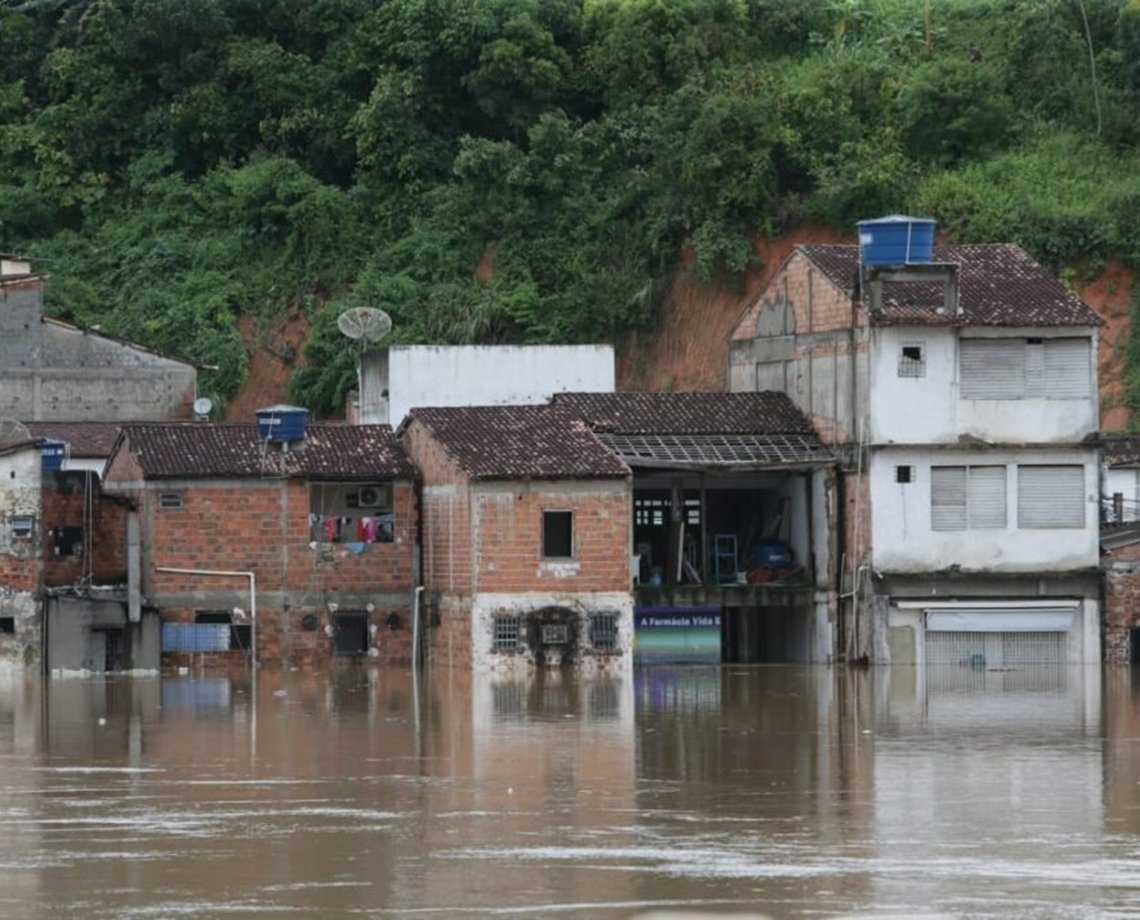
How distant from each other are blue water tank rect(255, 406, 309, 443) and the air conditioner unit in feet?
5.44

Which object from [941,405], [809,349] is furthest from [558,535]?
[941,405]

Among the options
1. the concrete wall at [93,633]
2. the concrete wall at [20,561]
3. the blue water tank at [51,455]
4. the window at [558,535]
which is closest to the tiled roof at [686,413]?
the window at [558,535]

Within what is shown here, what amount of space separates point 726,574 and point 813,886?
108 feet

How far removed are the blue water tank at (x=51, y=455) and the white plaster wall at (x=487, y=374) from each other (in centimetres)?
881

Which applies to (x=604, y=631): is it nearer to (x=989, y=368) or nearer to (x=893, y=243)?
(x=989, y=368)

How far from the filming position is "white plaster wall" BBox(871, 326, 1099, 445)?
5131 cm

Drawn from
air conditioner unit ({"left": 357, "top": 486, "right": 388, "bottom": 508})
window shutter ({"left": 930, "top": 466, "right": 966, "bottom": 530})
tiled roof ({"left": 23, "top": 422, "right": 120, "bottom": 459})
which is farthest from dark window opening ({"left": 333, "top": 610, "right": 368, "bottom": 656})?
window shutter ({"left": 930, "top": 466, "right": 966, "bottom": 530})

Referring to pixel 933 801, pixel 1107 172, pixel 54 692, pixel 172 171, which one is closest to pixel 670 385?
pixel 1107 172

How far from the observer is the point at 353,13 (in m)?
76.9

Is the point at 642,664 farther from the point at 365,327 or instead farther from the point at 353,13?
the point at 353,13

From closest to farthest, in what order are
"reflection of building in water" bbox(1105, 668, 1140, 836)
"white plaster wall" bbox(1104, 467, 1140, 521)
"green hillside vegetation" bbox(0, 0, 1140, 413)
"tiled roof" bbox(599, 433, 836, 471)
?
"reflection of building in water" bbox(1105, 668, 1140, 836) < "tiled roof" bbox(599, 433, 836, 471) < "white plaster wall" bbox(1104, 467, 1140, 521) < "green hillside vegetation" bbox(0, 0, 1140, 413)

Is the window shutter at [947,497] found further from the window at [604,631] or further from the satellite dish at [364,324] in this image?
the satellite dish at [364,324]

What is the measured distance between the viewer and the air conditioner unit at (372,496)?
52.2 meters

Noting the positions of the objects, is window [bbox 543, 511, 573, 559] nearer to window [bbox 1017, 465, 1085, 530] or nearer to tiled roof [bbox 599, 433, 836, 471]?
tiled roof [bbox 599, 433, 836, 471]
